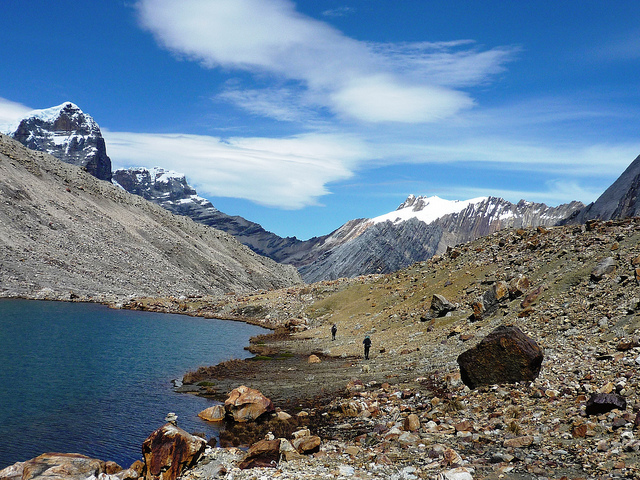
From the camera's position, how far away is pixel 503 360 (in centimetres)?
2083

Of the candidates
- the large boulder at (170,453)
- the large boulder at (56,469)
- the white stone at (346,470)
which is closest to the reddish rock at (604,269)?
the white stone at (346,470)

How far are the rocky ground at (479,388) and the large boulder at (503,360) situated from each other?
0.55m

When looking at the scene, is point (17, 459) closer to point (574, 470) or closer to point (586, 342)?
point (574, 470)

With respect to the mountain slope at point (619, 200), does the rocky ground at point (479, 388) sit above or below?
below

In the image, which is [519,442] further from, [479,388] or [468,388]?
[468,388]

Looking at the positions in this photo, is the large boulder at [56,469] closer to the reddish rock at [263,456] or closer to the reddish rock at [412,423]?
the reddish rock at [263,456]

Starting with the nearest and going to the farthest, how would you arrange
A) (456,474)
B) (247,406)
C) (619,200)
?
(456,474)
(247,406)
(619,200)

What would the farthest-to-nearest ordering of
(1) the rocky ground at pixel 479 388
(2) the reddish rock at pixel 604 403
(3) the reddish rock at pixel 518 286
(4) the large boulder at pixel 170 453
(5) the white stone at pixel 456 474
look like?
(3) the reddish rock at pixel 518 286
(4) the large boulder at pixel 170 453
(2) the reddish rock at pixel 604 403
(1) the rocky ground at pixel 479 388
(5) the white stone at pixel 456 474

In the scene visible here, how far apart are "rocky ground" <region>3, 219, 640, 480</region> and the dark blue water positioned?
417 centimetres

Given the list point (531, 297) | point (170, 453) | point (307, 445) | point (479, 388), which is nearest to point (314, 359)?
point (531, 297)

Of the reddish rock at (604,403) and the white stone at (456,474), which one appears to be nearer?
the white stone at (456,474)

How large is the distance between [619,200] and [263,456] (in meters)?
96.7

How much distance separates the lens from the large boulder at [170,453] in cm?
1648

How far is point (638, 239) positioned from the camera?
115 ft
